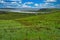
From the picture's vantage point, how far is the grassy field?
→ 12.9 ft

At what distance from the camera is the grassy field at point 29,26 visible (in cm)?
394

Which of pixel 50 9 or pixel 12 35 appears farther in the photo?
pixel 50 9

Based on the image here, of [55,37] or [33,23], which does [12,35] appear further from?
[55,37]

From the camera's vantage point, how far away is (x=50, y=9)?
4195 millimetres

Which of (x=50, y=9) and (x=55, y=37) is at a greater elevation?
(x=50, y=9)

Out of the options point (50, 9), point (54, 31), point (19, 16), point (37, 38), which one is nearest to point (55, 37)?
point (54, 31)

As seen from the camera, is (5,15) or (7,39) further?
(5,15)

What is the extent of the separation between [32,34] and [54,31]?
0.63 meters

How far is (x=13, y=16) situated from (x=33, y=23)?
0.61 metres

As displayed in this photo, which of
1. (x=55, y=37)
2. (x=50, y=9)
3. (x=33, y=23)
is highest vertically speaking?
(x=50, y=9)

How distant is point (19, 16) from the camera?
416 centimetres

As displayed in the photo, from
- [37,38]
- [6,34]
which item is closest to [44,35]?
[37,38]

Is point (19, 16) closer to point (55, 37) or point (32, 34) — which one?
point (32, 34)

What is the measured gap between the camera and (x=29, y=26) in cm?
404
